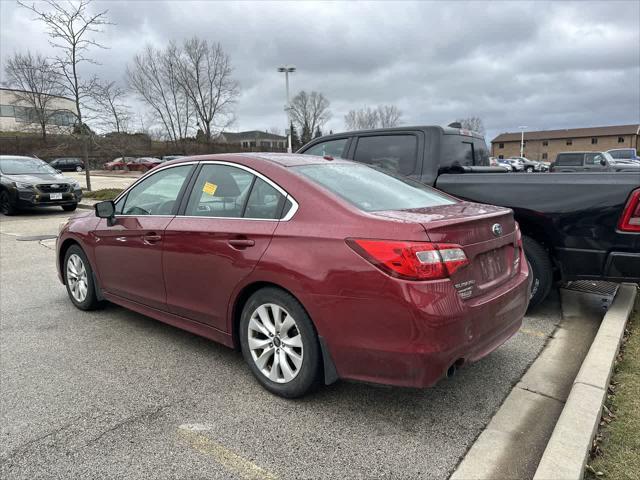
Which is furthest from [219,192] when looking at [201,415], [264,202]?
[201,415]

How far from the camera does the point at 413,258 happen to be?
2490mm

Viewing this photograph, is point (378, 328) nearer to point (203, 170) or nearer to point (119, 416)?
point (119, 416)

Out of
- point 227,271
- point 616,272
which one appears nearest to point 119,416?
point 227,271

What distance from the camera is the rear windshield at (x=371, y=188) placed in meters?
3.08

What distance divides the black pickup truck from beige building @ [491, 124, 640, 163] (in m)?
96.4

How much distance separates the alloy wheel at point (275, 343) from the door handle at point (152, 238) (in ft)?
3.83

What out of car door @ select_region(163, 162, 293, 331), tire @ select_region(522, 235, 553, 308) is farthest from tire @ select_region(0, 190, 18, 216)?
tire @ select_region(522, 235, 553, 308)

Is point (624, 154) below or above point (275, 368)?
above

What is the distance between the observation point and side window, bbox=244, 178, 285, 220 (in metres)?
3.12

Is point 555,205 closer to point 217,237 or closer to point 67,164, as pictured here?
point 217,237

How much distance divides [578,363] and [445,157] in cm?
256

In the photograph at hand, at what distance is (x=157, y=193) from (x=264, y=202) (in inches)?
55.5

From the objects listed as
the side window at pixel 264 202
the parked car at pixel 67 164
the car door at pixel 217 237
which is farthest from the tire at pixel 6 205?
the parked car at pixel 67 164

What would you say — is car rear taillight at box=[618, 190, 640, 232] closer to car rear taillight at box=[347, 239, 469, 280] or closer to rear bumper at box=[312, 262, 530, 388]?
rear bumper at box=[312, 262, 530, 388]
